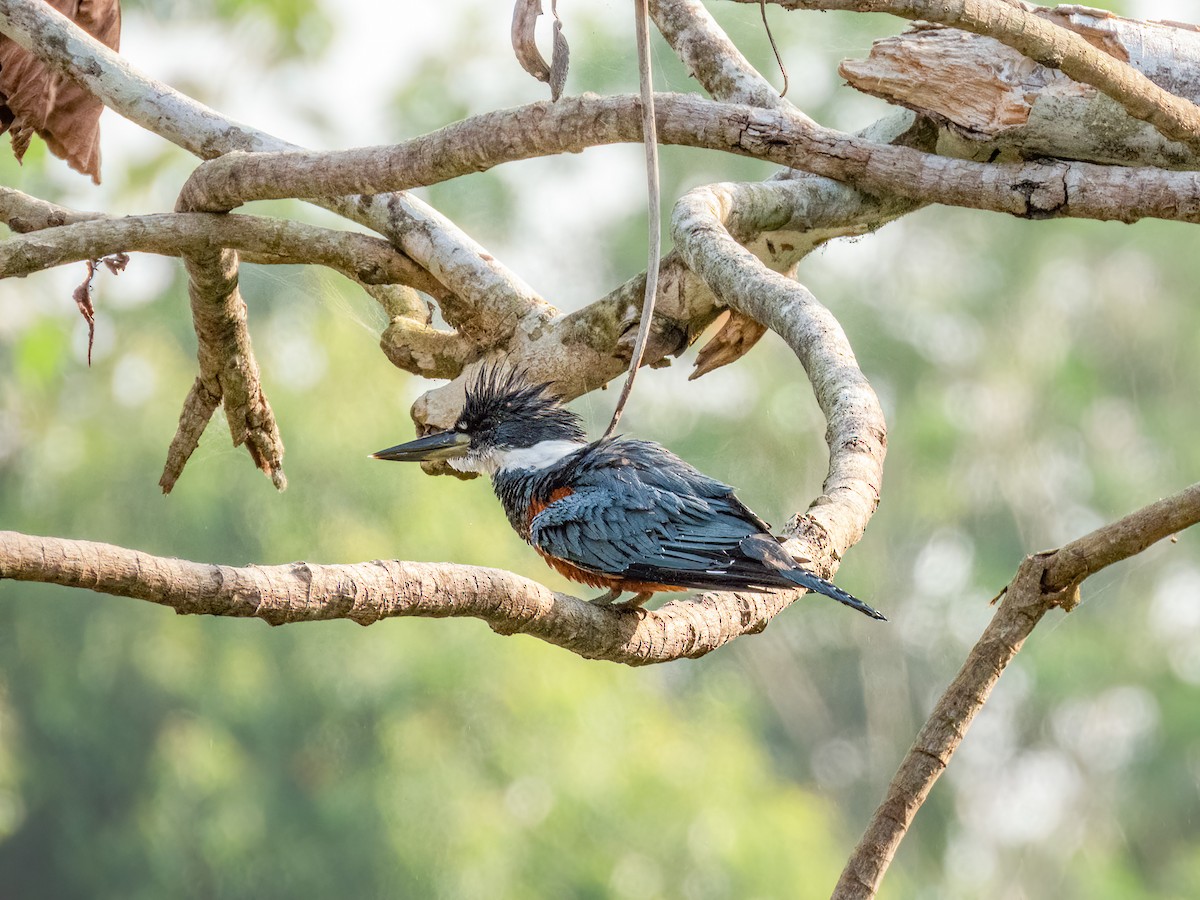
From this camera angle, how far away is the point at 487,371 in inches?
150

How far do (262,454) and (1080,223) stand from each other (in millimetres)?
14478

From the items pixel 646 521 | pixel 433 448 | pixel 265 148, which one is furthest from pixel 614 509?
pixel 265 148

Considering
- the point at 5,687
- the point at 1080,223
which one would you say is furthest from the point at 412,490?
the point at 1080,223

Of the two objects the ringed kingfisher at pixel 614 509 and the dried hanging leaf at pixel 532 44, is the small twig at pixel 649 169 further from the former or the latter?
the ringed kingfisher at pixel 614 509

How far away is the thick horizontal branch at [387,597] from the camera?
62.2 inches

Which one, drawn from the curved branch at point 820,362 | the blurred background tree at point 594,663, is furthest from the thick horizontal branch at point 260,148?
the blurred background tree at point 594,663

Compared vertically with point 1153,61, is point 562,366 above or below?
below

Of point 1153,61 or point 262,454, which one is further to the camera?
point 262,454

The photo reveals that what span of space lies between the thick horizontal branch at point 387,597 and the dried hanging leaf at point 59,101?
275cm

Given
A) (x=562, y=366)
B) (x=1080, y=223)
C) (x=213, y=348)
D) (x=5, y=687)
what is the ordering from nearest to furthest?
(x=562, y=366)
(x=213, y=348)
(x=5, y=687)
(x=1080, y=223)

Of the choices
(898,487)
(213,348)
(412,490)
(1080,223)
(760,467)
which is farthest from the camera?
(1080,223)

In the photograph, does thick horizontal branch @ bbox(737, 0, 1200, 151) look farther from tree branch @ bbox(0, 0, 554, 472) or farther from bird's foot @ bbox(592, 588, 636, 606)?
tree branch @ bbox(0, 0, 554, 472)

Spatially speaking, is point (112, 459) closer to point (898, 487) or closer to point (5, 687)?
point (5, 687)

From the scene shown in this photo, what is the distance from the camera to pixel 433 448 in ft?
11.7
